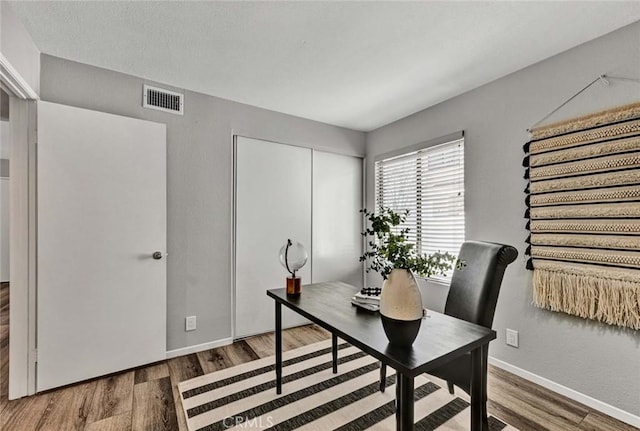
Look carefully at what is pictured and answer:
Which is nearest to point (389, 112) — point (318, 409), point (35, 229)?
point (318, 409)

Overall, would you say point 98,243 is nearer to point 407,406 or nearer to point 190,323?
point 190,323

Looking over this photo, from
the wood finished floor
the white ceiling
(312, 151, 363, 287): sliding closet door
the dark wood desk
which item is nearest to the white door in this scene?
the wood finished floor

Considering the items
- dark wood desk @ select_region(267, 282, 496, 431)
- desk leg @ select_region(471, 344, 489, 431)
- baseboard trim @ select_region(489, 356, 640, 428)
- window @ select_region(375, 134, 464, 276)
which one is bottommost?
baseboard trim @ select_region(489, 356, 640, 428)

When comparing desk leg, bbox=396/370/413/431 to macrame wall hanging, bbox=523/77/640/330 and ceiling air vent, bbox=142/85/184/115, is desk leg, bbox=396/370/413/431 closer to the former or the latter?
macrame wall hanging, bbox=523/77/640/330

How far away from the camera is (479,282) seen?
60.5 inches

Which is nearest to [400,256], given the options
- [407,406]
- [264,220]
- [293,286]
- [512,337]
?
[407,406]

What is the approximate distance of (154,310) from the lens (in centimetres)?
229

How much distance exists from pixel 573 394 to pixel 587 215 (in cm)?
117

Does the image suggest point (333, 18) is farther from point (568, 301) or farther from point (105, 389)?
point (105, 389)

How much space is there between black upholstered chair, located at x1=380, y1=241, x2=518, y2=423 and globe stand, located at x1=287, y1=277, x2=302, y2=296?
2.88 ft

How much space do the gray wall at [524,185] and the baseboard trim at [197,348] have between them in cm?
206

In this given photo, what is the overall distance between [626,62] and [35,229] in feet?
12.6

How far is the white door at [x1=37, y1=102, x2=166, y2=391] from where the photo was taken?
1927 millimetres

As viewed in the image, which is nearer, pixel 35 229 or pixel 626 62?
pixel 626 62
